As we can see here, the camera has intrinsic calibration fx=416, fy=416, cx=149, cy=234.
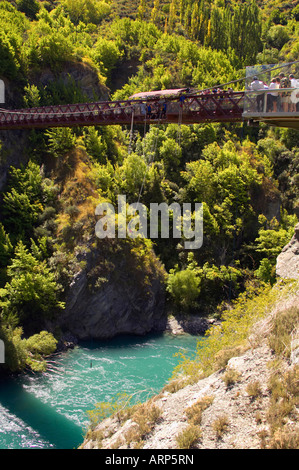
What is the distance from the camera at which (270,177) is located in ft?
108

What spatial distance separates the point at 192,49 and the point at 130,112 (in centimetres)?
2666

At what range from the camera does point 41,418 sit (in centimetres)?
1658

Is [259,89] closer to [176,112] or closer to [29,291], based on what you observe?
[176,112]

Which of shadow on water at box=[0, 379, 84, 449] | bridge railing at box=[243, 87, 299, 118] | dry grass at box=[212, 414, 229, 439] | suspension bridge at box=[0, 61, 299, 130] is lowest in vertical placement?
shadow on water at box=[0, 379, 84, 449]

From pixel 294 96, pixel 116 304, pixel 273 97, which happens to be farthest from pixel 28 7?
pixel 294 96

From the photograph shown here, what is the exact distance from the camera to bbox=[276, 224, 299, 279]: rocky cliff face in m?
13.1

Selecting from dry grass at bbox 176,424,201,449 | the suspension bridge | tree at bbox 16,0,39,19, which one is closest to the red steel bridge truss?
the suspension bridge

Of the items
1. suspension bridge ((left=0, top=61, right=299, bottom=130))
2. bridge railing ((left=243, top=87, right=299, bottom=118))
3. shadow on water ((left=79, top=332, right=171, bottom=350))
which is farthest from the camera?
shadow on water ((left=79, top=332, right=171, bottom=350))

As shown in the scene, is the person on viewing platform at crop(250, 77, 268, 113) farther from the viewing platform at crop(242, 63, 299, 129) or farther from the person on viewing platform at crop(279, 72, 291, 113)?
the person on viewing platform at crop(279, 72, 291, 113)

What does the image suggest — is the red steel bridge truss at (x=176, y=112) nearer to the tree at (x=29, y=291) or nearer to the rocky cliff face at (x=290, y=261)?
the rocky cliff face at (x=290, y=261)

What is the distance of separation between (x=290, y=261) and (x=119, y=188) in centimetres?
1659

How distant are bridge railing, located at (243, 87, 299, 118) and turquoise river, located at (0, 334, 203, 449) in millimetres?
7860

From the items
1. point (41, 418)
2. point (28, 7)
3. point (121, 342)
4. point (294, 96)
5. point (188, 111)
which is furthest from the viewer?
point (28, 7)

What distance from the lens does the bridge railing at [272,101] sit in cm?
1163
